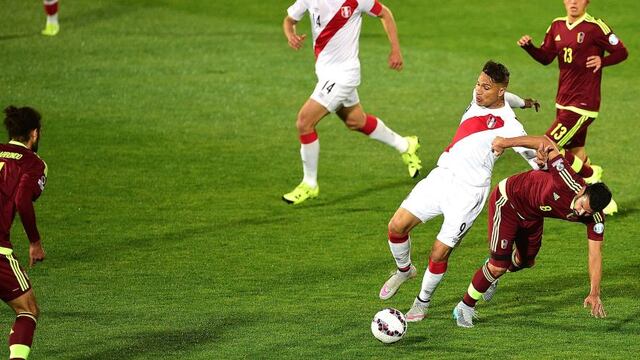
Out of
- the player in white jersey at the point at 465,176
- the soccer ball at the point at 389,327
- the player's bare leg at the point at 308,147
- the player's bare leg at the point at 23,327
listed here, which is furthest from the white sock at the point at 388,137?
the player's bare leg at the point at 23,327

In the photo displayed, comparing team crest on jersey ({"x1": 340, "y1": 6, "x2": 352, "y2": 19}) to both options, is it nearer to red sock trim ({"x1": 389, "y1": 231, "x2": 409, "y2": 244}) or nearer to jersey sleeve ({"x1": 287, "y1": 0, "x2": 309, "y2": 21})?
jersey sleeve ({"x1": 287, "y1": 0, "x2": 309, "y2": 21})

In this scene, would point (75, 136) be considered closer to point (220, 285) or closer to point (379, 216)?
A: point (379, 216)

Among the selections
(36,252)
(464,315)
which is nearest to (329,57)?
(464,315)

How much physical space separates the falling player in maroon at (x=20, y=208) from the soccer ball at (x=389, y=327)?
230 cm

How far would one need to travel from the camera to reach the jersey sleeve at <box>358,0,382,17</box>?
41.1 ft

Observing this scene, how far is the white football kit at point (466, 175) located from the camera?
908cm

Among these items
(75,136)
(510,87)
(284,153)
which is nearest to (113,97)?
(75,136)

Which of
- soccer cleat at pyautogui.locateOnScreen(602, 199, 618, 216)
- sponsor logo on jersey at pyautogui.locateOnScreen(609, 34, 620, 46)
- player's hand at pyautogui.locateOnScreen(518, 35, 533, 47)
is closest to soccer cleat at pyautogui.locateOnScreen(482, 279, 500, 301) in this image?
player's hand at pyautogui.locateOnScreen(518, 35, 533, 47)

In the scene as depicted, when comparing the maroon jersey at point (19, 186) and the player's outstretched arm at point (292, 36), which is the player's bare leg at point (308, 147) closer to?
the player's outstretched arm at point (292, 36)

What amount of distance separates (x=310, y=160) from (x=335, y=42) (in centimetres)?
120

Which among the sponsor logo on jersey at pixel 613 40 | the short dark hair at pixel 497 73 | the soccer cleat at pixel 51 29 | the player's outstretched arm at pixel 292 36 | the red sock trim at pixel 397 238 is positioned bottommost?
the soccer cleat at pixel 51 29

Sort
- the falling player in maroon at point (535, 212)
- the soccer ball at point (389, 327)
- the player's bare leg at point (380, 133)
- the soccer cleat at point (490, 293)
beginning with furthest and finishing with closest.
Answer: the player's bare leg at point (380, 133), the soccer cleat at point (490, 293), the soccer ball at point (389, 327), the falling player in maroon at point (535, 212)

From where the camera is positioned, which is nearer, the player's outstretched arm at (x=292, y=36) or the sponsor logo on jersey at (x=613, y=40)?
the sponsor logo on jersey at (x=613, y=40)

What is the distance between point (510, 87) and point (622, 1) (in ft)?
18.1
